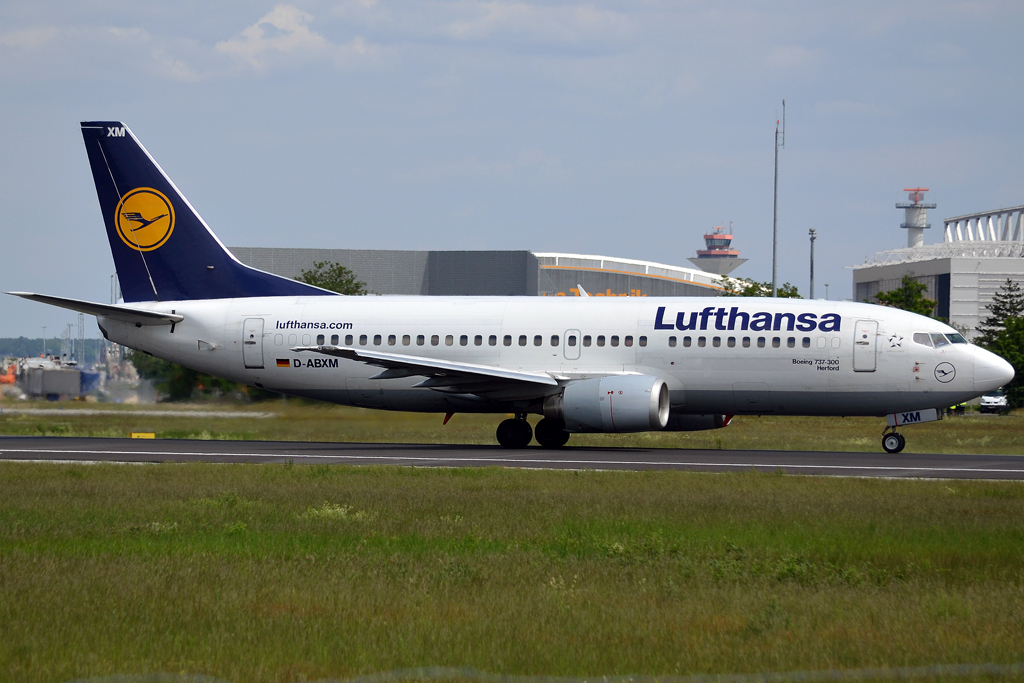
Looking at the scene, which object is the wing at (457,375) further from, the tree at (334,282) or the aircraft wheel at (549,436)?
the tree at (334,282)

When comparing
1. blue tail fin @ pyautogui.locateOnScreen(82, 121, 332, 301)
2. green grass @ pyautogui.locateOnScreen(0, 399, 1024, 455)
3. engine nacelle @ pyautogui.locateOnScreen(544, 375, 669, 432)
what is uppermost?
blue tail fin @ pyautogui.locateOnScreen(82, 121, 332, 301)

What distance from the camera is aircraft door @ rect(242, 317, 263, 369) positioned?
3170 cm

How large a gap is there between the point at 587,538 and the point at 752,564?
225 cm

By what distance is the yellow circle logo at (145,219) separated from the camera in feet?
109

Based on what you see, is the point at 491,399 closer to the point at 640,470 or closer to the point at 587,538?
the point at 640,470

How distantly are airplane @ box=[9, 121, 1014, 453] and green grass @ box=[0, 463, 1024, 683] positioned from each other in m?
10.6

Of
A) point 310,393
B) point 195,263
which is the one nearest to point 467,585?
point 310,393

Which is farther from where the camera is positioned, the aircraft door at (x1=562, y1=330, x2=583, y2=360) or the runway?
the aircraft door at (x1=562, y1=330, x2=583, y2=360)

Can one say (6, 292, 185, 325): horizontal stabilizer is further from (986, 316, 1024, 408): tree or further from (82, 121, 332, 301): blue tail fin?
(986, 316, 1024, 408): tree

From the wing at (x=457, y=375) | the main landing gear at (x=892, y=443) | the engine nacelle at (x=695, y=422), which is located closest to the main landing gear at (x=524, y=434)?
the wing at (x=457, y=375)

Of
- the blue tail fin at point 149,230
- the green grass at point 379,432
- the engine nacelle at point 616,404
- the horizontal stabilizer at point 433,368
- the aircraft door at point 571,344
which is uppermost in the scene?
the blue tail fin at point 149,230

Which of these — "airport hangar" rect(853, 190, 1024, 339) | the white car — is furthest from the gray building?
the white car

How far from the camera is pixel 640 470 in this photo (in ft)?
72.4

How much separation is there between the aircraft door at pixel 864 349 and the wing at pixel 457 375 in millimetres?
7645
